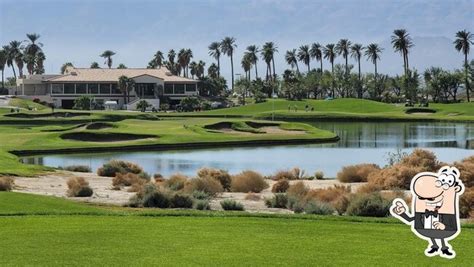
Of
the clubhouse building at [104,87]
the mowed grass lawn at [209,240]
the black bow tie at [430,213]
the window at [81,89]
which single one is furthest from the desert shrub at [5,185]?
the window at [81,89]

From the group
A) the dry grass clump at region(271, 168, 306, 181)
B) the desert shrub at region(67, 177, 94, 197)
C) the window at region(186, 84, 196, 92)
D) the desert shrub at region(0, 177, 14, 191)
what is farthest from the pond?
the window at region(186, 84, 196, 92)

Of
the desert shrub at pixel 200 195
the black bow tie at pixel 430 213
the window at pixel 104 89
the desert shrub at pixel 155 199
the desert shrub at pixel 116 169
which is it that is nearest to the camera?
the black bow tie at pixel 430 213

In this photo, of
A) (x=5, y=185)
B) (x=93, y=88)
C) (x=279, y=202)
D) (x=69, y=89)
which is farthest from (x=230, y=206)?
(x=93, y=88)

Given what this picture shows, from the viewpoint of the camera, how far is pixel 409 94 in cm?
15350

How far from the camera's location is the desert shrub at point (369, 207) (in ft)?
60.2

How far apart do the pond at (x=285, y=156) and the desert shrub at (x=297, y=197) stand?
55.6 ft

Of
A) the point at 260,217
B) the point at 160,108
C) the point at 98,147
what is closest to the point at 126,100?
the point at 160,108

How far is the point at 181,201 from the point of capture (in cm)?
2173

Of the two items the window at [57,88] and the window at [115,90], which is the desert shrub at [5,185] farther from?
the window at [115,90]

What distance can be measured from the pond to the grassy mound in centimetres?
914

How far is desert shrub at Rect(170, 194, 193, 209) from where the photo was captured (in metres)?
21.5

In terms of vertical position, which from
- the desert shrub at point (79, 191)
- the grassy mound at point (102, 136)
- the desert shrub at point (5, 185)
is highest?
the grassy mound at point (102, 136)

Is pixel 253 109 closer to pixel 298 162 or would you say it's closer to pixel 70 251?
pixel 298 162

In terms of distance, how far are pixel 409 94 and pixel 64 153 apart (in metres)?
107
